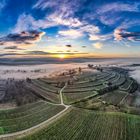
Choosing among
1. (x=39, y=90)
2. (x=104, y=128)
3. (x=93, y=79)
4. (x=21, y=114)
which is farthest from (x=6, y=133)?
(x=93, y=79)

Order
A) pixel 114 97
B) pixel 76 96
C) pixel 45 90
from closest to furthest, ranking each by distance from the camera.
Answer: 1. pixel 76 96
2. pixel 114 97
3. pixel 45 90

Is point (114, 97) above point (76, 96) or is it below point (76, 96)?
below

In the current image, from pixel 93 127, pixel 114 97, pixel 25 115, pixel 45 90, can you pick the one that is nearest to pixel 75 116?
pixel 93 127

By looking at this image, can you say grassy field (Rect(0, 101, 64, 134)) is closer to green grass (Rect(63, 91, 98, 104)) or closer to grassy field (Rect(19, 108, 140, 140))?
grassy field (Rect(19, 108, 140, 140))

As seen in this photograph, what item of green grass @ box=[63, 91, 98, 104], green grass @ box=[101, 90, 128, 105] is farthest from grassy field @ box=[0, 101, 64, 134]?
green grass @ box=[101, 90, 128, 105]

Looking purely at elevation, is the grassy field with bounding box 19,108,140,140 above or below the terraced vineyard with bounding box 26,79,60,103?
below

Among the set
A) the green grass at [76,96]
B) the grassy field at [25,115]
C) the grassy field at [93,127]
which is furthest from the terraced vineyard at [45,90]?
the grassy field at [93,127]

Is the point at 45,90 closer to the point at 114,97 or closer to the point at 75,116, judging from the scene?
the point at 114,97
